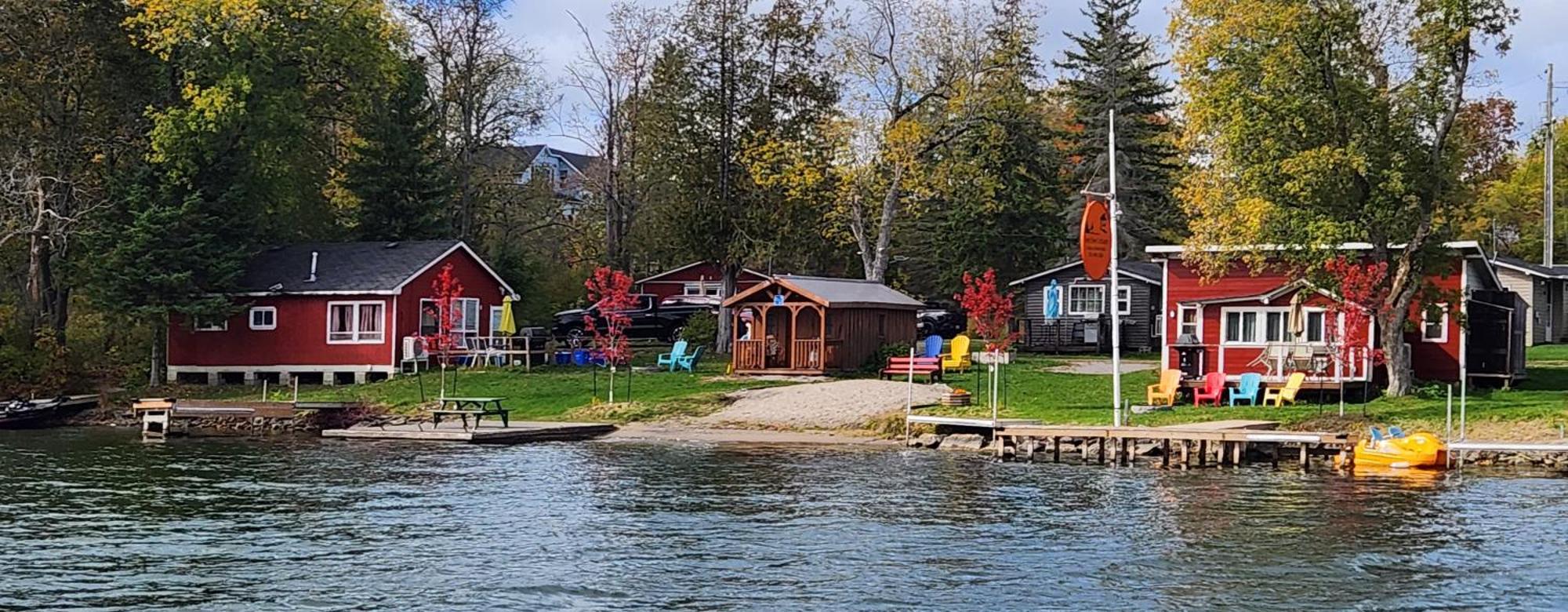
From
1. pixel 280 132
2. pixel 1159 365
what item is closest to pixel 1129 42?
pixel 1159 365

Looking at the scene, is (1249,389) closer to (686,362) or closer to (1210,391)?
(1210,391)

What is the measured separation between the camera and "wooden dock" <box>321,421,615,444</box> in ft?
108

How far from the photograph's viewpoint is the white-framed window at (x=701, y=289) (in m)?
62.1

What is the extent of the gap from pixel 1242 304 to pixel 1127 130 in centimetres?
Answer: 2233

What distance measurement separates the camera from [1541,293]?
51.5 meters

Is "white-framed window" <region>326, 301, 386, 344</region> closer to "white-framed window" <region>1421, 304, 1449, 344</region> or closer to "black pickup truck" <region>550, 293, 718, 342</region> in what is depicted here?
"black pickup truck" <region>550, 293, 718, 342</region>

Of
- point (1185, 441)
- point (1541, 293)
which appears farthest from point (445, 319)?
point (1541, 293)

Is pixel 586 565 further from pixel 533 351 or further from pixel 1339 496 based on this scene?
pixel 533 351

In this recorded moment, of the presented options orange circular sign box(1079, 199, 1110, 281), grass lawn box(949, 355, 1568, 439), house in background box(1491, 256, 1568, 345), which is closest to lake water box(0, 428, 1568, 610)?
grass lawn box(949, 355, 1568, 439)

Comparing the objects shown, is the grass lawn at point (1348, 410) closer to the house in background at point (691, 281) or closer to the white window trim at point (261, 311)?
the white window trim at point (261, 311)

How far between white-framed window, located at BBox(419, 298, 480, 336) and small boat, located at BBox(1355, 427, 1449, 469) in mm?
25177

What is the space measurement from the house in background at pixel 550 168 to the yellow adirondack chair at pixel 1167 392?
3364 cm

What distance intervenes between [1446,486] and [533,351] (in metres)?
27.3

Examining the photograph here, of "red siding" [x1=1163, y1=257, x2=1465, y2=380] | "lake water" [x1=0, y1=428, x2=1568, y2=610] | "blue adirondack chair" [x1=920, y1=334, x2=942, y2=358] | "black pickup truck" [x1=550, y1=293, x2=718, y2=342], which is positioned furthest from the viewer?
"black pickup truck" [x1=550, y1=293, x2=718, y2=342]
